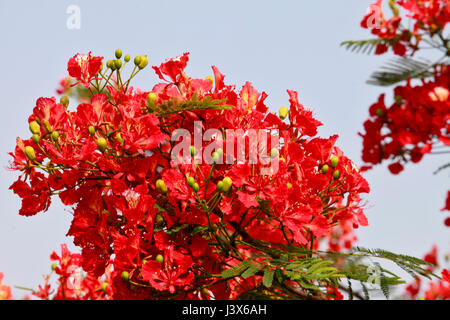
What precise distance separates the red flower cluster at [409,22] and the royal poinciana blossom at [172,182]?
553mm

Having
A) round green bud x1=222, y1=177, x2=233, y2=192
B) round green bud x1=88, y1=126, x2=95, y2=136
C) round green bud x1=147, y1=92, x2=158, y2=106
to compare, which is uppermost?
round green bud x1=147, y1=92, x2=158, y2=106

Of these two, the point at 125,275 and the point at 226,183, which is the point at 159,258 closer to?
the point at 125,275

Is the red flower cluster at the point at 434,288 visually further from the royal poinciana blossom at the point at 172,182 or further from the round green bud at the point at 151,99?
the round green bud at the point at 151,99

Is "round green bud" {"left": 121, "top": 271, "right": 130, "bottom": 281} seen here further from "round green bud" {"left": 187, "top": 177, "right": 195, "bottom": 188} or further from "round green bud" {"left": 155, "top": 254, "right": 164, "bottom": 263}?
"round green bud" {"left": 187, "top": 177, "right": 195, "bottom": 188}

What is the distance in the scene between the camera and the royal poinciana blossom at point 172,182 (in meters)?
1.77

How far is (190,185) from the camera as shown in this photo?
1690 mm

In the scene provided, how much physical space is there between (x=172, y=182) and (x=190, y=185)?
0.09 m

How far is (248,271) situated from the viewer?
170 centimetres

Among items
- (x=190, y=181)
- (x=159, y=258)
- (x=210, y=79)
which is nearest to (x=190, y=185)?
(x=190, y=181)

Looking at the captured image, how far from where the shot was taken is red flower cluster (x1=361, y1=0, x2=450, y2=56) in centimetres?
135

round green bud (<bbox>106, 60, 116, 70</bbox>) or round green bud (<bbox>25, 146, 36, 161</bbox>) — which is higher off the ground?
round green bud (<bbox>106, 60, 116, 70</bbox>)

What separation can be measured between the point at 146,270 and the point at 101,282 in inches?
48.6

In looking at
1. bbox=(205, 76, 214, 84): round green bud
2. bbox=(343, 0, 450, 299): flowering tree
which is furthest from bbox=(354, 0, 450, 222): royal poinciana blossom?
bbox=(205, 76, 214, 84): round green bud
